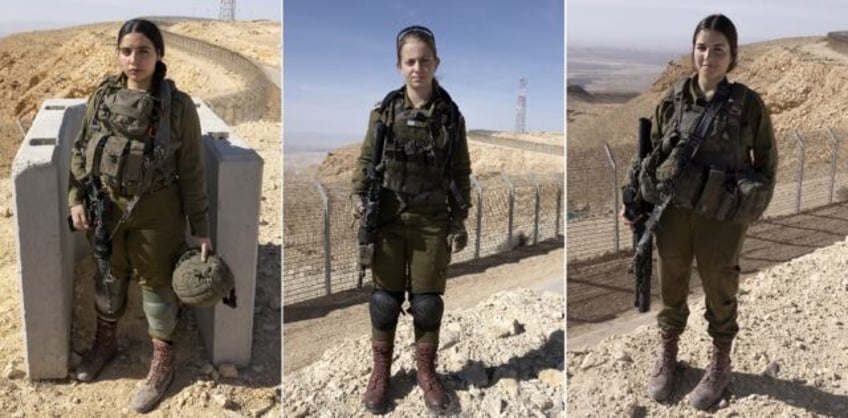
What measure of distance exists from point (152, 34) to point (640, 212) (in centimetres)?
267

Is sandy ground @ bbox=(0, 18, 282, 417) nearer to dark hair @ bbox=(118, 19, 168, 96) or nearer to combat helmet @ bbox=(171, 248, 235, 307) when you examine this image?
combat helmet @ bbox=(171, 248, 235, 307)

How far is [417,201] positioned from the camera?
12.0ft

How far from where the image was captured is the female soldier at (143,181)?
3.50 meters

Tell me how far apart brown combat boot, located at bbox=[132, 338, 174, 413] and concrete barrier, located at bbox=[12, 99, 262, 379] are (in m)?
0.34

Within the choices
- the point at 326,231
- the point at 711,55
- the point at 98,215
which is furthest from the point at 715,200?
the point at 326,231

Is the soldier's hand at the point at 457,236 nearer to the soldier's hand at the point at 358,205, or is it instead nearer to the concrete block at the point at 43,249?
the soldier's hand at the point at 358,205

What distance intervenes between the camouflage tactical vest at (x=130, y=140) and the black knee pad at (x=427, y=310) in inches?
56.4

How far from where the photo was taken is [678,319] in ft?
13.6

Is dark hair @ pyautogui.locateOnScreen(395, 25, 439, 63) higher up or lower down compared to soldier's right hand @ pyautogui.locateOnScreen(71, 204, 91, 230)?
higher up

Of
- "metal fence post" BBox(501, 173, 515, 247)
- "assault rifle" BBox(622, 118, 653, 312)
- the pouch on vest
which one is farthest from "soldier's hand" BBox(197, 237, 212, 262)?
"metal fence post" BBox(501, 173, 515, 247)

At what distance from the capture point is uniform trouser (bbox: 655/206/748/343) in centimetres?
375

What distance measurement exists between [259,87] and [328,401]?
925 inches

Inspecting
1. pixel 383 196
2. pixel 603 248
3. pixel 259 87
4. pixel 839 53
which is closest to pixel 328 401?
pixel 383 196

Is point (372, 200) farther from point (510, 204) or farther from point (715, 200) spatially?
point (510, 204)
